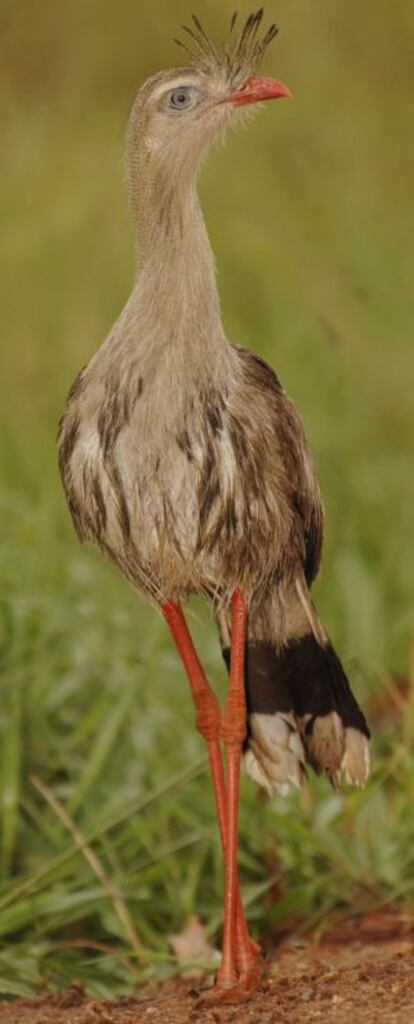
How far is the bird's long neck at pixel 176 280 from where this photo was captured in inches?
122

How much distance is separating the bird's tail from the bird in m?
0.18

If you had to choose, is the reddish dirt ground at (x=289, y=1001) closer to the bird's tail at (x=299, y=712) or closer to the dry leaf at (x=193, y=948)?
the dry leaf at (x=193, y=948)

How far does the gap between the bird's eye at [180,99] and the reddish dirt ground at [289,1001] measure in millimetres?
1642

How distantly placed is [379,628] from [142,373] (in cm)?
300

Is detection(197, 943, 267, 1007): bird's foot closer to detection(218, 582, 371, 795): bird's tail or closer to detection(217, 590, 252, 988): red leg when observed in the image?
detection(217, 590, 252, 988): red leg

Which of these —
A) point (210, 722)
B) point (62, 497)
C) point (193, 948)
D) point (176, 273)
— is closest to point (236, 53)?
point (176, 273)

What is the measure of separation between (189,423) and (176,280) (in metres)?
0.26

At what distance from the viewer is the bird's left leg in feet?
10.9

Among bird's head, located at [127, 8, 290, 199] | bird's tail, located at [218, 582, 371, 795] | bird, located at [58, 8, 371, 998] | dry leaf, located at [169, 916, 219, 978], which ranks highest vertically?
bird's head, located at [127, 8, 290, 199]

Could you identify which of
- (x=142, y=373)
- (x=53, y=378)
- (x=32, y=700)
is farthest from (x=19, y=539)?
(x=53, y=378)

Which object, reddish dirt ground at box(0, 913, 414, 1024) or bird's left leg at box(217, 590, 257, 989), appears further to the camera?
bird's left leg at box(217, 590, 257, 989)

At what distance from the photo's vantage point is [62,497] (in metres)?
7.14

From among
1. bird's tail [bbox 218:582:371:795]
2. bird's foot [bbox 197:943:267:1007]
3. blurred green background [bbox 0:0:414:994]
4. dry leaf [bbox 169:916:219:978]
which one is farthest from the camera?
blurred green background [bbox 0:0:414:994]

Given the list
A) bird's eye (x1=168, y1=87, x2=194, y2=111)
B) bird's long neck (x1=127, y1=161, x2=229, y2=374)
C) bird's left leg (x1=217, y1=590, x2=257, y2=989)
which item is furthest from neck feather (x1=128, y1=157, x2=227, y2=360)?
bird's left leg (x1=217, y1=590, x2=257, y2=989)
